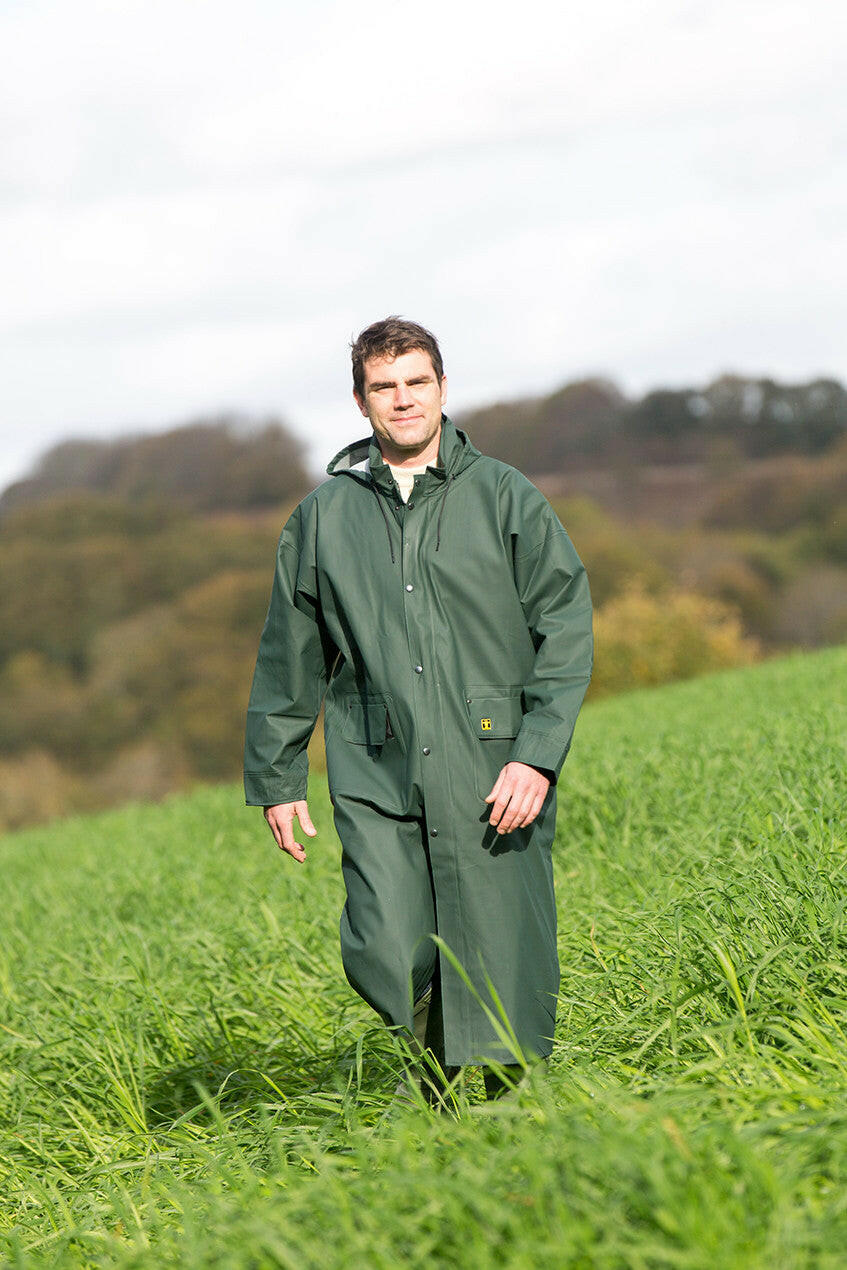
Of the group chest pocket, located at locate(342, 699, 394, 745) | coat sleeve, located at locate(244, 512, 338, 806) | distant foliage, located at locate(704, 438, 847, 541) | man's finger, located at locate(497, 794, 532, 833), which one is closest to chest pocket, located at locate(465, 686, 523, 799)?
man's finger, located at locate(497, 794, 532, 833)

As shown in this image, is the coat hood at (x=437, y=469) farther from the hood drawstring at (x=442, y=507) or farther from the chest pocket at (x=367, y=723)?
the chest pocket at (x=367, y=723)

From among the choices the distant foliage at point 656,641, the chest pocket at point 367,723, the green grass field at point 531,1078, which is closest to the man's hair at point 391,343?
the chest pocket at point 367,723

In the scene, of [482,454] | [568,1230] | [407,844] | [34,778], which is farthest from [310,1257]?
[34,778]

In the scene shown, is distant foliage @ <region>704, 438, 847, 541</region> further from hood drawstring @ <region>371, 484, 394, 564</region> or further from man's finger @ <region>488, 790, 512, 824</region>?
man's finger @ <region>488, 790, 512, 824</region>

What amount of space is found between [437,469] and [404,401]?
0.20m

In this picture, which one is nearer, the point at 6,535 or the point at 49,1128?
the point at 49,1128

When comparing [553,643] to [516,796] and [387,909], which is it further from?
[387,909]

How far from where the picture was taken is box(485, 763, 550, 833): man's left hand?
312 centimetres

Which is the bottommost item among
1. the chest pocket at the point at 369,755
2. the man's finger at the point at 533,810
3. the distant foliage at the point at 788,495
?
the distant foliage at the point at 788,495

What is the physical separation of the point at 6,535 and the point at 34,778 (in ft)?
73.8

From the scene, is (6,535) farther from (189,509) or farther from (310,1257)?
(310,1257)

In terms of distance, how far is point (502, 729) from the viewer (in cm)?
324

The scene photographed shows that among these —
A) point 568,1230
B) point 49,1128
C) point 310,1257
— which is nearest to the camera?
point 568,1230

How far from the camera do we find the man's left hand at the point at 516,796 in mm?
3119
